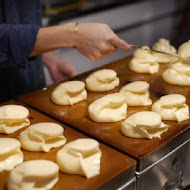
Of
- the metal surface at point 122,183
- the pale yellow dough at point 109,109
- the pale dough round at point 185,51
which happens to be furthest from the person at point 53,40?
the metal surface at point 122,183

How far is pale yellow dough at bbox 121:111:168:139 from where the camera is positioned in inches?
54.4

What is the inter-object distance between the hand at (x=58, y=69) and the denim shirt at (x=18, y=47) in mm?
71

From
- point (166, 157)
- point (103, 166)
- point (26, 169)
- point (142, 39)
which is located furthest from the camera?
point (142, 39)

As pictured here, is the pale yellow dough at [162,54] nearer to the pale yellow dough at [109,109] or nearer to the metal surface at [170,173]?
the pale yellow dough at [109,109]

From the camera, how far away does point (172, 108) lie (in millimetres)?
1558

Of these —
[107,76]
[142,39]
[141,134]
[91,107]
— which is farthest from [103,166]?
[142,39]

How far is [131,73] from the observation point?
6.72 feet

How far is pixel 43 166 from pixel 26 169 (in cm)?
5

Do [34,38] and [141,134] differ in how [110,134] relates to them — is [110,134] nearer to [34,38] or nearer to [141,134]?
[141,134]

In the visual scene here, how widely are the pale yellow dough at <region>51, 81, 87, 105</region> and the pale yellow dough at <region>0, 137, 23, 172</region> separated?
44 centimetres

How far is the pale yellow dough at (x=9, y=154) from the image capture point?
3.99ft

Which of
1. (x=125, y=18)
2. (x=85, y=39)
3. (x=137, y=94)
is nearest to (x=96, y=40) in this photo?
(x=85, y=39)

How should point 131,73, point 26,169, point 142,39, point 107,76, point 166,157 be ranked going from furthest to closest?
1. point 142,39
2. point 131,73
3. point 107,76
4. point 166,157
5. point 26,169

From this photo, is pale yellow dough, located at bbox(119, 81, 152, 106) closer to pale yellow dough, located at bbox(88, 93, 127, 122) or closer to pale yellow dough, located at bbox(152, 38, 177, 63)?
pale yellow dough, located at bbox(88, 93, 127, 122)
